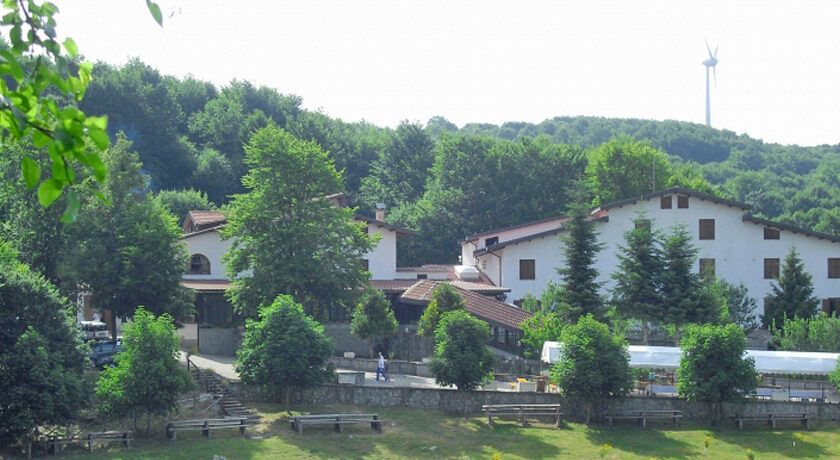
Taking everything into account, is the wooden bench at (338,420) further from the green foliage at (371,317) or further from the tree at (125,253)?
the green foliage at (371,317)

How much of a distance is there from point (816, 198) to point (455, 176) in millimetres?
59892

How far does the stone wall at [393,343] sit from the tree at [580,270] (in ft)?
25.3

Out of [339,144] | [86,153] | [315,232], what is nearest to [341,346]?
[315,232]

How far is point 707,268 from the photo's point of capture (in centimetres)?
6488

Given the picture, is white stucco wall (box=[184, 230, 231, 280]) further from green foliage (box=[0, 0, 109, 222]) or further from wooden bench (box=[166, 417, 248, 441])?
green foliage (box=[0, 0, 109, 222])

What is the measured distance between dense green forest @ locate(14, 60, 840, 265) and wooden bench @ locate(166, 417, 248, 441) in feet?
157

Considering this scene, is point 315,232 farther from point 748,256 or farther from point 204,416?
point 748,256

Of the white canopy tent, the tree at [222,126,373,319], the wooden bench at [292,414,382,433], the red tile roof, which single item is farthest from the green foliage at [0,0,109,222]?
the red tile roof

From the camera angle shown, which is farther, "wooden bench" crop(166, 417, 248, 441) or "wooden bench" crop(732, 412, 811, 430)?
"wooden bench" crop(732, 412, 811, 430)

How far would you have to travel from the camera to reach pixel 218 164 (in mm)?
102125

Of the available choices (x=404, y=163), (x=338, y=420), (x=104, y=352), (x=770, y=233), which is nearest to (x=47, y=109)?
(x=338, y=420)

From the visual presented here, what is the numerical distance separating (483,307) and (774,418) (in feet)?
52.1

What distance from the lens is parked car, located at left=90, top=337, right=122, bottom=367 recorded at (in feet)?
149

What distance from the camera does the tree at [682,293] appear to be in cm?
5369
